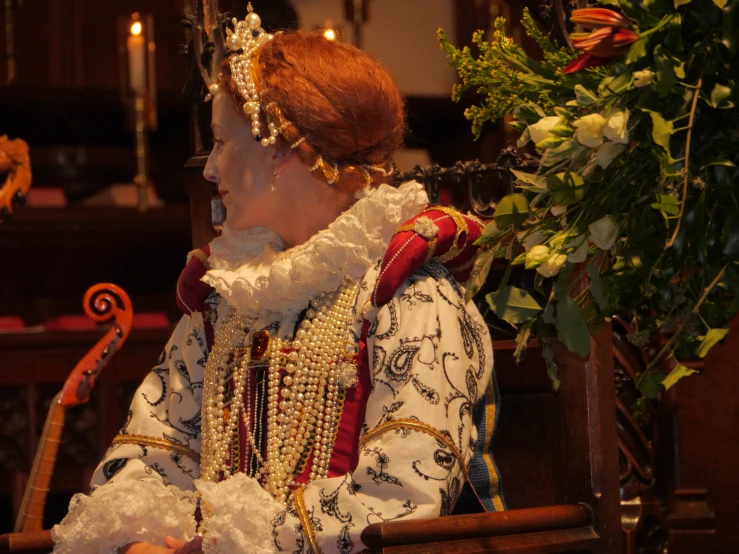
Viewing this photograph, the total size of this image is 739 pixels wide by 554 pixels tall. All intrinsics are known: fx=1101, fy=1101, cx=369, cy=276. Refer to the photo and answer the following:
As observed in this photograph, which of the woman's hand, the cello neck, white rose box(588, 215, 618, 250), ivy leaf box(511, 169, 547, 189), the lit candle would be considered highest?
ivy leaf box(511, 169, 547, 189)

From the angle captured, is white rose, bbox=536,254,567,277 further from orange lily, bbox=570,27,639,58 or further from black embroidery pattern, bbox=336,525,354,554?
black embroidery pattern, bbox=336,525,354,554

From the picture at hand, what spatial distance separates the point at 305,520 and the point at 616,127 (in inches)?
27.3

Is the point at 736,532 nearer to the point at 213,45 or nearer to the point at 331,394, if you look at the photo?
the point at 331,394

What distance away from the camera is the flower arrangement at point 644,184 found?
2.95 ft

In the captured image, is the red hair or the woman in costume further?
the red hair

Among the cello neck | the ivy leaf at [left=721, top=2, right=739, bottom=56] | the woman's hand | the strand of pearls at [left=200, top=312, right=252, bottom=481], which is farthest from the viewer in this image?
the cello neck

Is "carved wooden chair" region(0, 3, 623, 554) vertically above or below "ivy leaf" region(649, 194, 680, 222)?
below

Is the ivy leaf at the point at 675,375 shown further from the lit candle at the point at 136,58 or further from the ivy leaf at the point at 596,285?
the lit candle at the point at 136,58

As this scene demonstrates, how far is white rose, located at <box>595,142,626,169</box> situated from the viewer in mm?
913

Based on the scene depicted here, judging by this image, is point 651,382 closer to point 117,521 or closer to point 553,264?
Result: point 553,264

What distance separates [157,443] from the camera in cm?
166

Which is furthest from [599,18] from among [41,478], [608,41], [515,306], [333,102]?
[41,478]

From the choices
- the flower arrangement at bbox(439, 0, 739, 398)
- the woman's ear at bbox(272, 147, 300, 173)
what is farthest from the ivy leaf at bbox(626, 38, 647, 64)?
the woman's ear at bbox(272, 147, 300, 173)

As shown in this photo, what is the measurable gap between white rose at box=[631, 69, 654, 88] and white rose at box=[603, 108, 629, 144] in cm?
3
